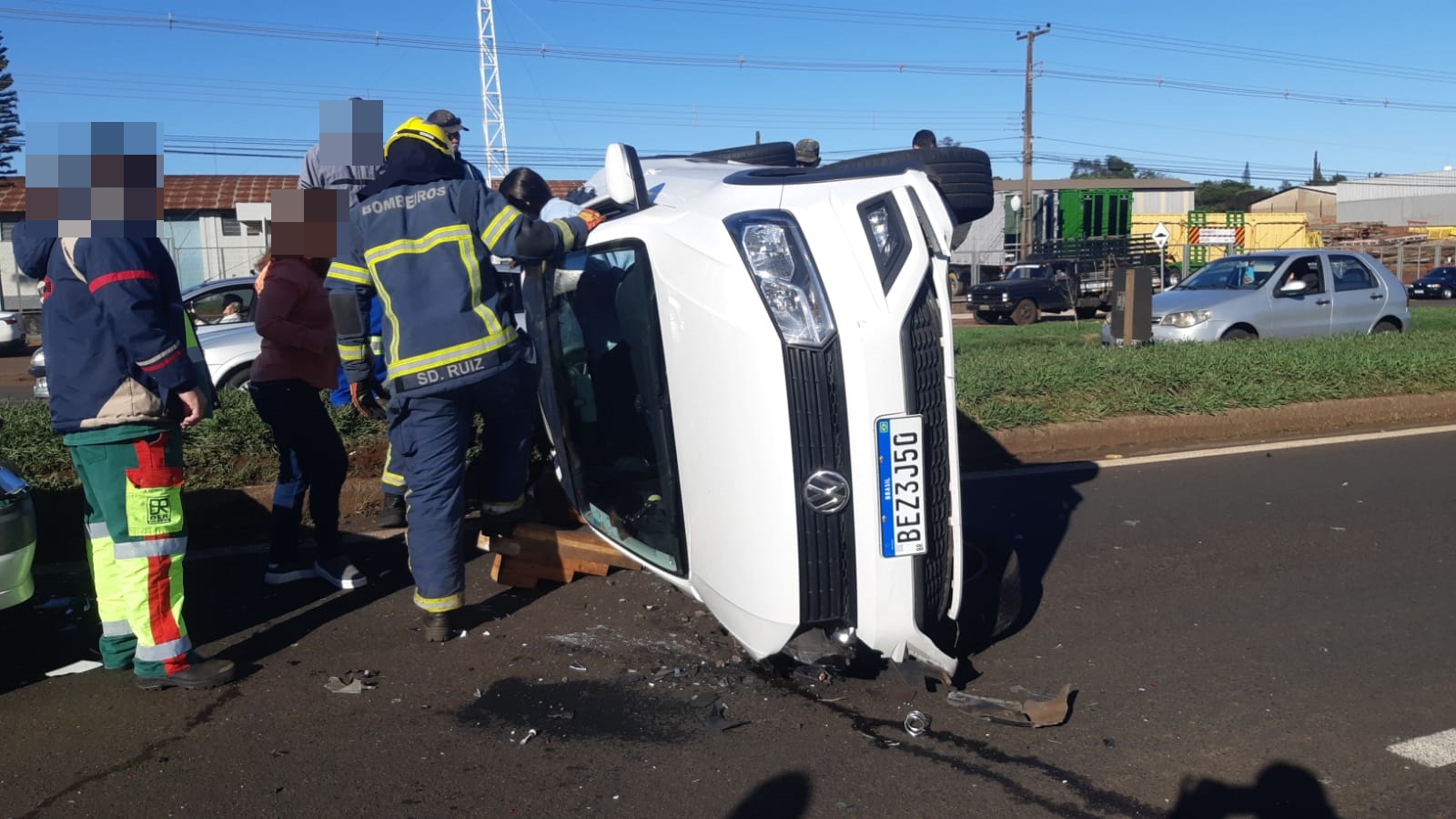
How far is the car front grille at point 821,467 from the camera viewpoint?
3512 mm

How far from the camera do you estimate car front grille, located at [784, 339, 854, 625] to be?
3512 millimetres

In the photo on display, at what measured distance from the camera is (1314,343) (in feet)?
39.7

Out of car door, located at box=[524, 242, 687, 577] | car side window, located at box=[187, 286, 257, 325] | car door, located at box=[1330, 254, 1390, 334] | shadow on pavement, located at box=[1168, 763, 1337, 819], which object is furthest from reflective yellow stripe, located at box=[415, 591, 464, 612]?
car door, located at box=[1330, 254, 1390, 334]

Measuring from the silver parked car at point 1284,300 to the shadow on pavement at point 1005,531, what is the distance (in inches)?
241

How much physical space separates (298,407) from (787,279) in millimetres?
2629

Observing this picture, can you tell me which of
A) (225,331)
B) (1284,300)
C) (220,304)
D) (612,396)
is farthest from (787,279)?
(1284,300)

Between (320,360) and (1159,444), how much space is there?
5942 mm

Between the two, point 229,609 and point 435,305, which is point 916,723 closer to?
point 435,305

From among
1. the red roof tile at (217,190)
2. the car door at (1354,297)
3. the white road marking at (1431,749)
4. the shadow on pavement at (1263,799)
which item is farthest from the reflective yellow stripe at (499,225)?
the red roof tile at (217,190)

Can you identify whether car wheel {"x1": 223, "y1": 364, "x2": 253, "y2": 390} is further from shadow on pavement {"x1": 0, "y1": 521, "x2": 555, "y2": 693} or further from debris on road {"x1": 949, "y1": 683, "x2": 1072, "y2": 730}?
debris on road {"x1": 949, "y1": 683, "x2": 1072, "y2": 730}

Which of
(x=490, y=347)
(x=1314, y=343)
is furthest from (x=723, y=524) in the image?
(x=1314, y=343)

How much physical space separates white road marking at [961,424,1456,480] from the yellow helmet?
408cm

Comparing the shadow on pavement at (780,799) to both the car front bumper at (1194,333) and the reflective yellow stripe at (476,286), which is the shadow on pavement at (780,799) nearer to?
the reflective yellow stripe at (476,286)

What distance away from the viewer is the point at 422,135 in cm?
434
